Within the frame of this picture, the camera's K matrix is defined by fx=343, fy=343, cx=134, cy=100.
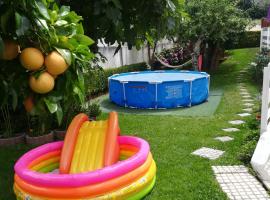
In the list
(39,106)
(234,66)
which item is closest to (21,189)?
(39,106)

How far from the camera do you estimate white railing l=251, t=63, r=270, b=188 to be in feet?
16.1

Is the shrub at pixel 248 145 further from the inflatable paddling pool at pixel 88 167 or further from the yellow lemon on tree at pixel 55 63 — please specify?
the yellow lemon on tree at pixel 55 63

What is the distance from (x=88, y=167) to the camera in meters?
4.74

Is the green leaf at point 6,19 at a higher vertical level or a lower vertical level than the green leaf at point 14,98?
higher

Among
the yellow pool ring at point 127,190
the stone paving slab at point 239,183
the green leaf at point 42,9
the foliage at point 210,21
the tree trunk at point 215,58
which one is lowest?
the stone paving slab at point 239,183

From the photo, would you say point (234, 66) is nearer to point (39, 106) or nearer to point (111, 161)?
point (111, 161)

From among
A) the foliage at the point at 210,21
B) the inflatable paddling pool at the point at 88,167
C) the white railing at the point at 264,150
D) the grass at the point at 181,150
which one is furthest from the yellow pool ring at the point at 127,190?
the foliage at the point at 210,21

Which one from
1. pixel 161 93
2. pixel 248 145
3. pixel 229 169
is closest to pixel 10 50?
pixel 229 169

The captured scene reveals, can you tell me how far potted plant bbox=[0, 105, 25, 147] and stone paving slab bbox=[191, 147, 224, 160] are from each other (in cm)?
366

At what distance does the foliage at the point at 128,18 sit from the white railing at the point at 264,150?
9.71ft

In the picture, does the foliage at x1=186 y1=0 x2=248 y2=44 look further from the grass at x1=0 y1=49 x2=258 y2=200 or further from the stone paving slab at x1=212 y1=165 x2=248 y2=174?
the stone paving slab at x1=212 y1=165 x2=248 y2=174

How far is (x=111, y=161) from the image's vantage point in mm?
4688

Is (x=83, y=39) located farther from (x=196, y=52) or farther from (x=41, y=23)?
(x=196, y=52)

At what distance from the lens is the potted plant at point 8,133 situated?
23.3ft
